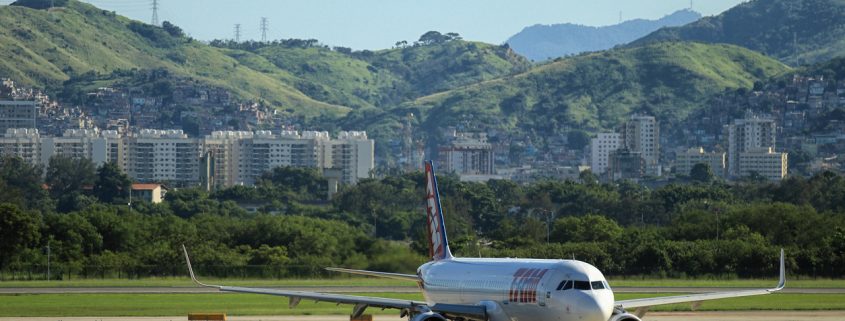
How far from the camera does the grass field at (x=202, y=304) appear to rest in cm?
7150

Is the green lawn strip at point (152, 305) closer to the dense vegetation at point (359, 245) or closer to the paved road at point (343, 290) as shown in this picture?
the paved road at point (343, 290)

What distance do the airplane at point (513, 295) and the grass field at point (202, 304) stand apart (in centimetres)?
1730

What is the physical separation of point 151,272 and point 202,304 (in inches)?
1186

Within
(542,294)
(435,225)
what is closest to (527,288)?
(542,294)

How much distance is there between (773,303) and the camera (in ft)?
246

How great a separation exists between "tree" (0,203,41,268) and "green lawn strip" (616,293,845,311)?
154 ft

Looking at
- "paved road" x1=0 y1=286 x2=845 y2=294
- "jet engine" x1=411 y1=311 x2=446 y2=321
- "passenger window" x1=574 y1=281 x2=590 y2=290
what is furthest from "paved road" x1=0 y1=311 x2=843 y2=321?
"passenger window" x1=574 y1=281 x2=590 y2=290

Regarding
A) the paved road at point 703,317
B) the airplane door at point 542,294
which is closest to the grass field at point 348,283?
the paved road at point 703,317

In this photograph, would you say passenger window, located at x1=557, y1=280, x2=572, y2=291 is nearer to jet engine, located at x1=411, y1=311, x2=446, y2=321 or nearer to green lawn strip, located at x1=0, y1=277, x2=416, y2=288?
jet engine, located at x1=411, y1=311, x2=446, y2=321

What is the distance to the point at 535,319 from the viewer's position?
160 ft

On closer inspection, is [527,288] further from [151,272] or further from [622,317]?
[151,272]

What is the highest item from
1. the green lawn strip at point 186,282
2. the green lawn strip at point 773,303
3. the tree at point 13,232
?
the tree at point 13,232

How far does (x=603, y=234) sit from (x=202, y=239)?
3092 centimetres

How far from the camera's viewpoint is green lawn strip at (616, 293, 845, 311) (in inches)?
2837
